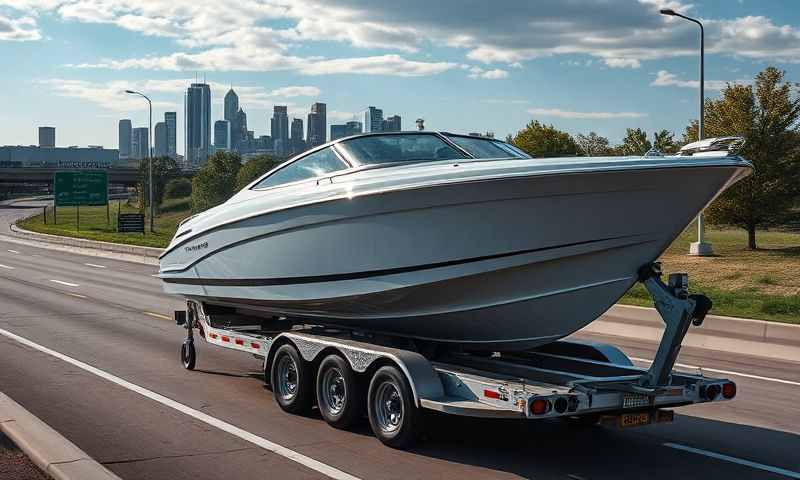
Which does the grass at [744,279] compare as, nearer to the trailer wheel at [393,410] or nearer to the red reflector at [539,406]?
the trailer wheel at [393,410]

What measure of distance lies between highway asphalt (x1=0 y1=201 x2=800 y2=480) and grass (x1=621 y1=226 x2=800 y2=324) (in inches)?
158

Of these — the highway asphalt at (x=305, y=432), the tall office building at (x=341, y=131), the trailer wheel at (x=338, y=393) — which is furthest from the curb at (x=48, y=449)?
the tall office building at (x=341, y=131)

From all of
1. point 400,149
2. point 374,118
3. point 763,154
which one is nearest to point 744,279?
point 763,154

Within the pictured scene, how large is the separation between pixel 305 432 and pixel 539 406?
2.81m

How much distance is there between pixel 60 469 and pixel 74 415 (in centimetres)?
305

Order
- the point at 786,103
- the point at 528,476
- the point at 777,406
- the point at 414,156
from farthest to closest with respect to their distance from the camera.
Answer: the point at 786,103, the point at 777,406, the point at 414,156, the point at 528,476

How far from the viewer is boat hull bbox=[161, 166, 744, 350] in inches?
315

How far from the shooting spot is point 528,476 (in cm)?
772

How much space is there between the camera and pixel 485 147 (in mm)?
9766

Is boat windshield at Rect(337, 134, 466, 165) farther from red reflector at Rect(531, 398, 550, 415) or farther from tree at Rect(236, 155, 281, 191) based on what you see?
tree at Rect(236, 155, 281, 191)

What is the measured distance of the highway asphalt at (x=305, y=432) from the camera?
791 cm

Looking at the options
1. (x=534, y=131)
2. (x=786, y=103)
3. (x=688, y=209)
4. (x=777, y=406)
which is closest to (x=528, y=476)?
(x=688, y=209)

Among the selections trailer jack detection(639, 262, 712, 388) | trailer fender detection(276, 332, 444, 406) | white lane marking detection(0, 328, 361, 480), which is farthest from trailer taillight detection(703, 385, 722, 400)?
white lane marking detection(0, 328, 361, 480)

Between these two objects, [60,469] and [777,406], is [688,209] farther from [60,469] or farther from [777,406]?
[60,469]
